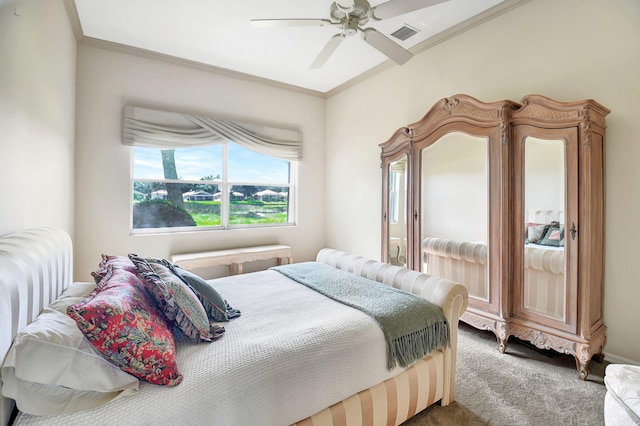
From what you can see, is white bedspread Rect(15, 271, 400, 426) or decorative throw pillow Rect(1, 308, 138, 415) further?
white bedspread Rect(15, 271, 400, 426)

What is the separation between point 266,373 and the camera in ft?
3.84

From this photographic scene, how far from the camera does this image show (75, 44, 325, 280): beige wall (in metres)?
3.17

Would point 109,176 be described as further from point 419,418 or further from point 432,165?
point 419,418

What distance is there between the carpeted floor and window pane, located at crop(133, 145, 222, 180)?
3.50 metres

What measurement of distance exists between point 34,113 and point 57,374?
1722 millimetres

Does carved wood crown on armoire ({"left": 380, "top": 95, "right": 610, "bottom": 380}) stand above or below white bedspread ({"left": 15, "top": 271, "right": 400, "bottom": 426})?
above

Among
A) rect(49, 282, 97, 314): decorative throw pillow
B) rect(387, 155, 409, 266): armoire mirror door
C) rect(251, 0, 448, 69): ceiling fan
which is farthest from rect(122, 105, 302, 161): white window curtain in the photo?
rect(49, 282, 97, 314): decorative throw pillow

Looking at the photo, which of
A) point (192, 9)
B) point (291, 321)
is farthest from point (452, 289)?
point (192, 9)

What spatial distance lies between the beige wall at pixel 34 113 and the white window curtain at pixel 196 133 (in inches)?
25.3

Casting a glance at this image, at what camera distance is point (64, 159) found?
8.52ft

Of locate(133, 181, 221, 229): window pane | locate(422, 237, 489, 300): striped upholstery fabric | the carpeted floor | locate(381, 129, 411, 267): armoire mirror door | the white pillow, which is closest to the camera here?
the white pillow

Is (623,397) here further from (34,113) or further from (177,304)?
(34,113)

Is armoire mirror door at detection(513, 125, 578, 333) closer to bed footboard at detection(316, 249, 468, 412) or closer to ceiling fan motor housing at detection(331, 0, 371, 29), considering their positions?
bed footboard at detection(316, 249, 468, 412)

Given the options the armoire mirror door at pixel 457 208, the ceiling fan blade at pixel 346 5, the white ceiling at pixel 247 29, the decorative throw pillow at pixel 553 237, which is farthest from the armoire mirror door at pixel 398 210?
the ceiling fan blade at pixel 346 5
